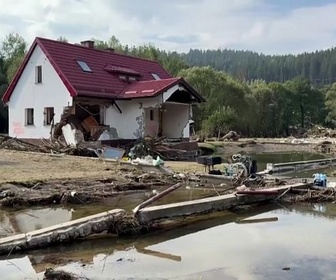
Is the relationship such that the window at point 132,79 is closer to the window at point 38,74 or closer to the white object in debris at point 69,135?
the window at point 38,74

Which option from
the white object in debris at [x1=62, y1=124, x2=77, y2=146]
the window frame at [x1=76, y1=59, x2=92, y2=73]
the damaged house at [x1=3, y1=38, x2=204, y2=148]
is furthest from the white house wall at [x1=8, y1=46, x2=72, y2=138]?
the window frame at [x1=76, y1=59, x2=92, y2=73]

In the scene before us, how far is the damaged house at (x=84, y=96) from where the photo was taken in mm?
25812

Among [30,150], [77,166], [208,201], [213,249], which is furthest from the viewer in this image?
[30,150]

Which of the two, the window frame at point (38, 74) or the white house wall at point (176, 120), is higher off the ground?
the window frame at point (38, 74)

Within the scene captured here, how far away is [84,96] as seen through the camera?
82.4 feet

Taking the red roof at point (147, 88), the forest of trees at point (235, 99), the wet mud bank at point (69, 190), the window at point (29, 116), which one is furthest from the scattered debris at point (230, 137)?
the wet mud bank at point (69, 190)

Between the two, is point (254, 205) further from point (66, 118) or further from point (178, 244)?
point (66, 118)

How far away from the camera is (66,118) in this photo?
2570 cm

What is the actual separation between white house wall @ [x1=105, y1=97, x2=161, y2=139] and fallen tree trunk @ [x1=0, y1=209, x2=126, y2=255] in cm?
1800

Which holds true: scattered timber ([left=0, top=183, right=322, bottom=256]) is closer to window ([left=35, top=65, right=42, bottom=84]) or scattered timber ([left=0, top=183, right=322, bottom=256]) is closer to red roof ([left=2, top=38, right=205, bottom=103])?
red roof ([left=2, top=38, right=205, bottom=103])

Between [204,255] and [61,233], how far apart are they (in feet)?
7.74

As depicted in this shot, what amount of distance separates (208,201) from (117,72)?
19.2 m

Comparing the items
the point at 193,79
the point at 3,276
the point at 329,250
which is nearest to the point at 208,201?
the point at 329,250

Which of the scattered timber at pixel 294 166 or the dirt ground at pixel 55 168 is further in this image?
the scattered timber at pixel 294 166
